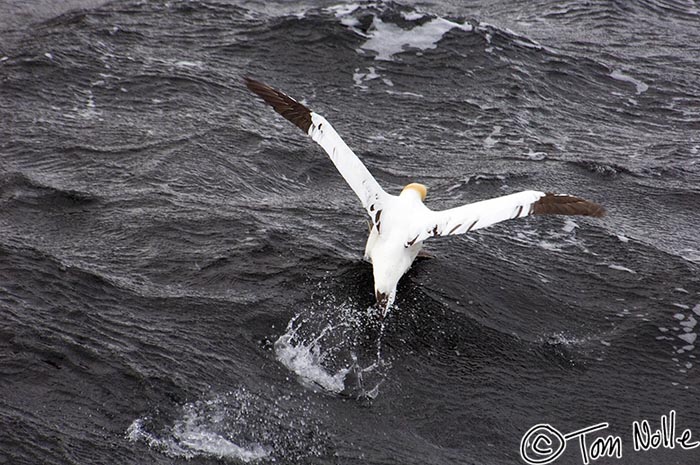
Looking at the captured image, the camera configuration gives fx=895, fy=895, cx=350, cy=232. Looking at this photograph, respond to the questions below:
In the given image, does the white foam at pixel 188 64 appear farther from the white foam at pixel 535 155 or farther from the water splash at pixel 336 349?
the water splash at pixel 336 349

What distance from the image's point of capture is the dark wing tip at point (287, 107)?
34.6 feet

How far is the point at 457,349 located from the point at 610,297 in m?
2.09

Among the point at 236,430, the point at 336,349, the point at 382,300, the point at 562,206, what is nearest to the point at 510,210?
the point at 562,206

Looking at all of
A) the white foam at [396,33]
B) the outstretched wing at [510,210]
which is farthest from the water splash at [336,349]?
the white foam at [396,33]

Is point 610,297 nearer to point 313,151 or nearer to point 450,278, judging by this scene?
point 450,278

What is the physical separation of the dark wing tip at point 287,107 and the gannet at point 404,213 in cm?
2

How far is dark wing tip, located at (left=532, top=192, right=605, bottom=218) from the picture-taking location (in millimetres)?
9102

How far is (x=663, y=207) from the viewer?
1202 centimetres

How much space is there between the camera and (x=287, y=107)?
1077cm

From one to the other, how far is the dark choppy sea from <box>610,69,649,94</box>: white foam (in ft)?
0.21

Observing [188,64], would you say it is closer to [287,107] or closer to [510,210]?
[287,107]

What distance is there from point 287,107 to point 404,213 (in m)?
2.10

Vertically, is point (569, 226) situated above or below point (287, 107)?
below

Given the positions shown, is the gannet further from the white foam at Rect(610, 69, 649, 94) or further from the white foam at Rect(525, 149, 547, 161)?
the white foam at Rect(610, 69, 649, 94)
